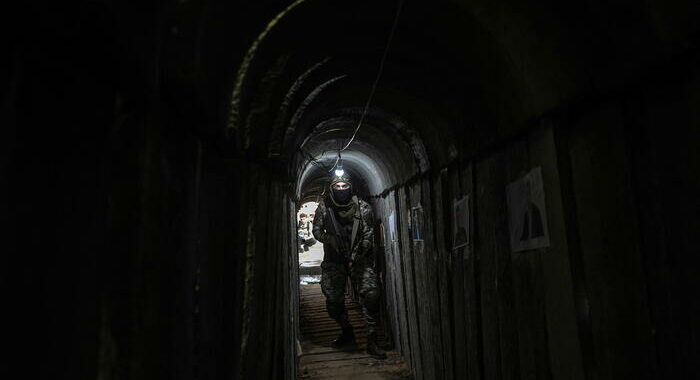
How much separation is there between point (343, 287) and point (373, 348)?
3.53ft

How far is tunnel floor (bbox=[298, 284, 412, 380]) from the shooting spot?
5.49 meters

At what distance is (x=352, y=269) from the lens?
6.80m

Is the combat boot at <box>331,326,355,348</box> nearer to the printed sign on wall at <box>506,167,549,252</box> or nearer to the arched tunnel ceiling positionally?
the arched tunnel ceiling

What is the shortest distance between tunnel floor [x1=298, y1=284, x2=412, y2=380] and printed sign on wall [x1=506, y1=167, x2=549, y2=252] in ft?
12.4

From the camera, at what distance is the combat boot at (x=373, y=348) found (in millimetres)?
6102

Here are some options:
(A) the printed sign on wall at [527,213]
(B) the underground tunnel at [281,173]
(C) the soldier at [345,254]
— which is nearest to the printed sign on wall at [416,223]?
(B) the underground tunnel at [281,173]

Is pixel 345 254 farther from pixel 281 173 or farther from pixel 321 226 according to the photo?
pixel 281 173

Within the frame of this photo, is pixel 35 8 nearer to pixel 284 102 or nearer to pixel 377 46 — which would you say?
pixel 284 102

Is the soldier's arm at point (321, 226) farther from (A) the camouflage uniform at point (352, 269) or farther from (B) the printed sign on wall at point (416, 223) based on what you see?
(B) the printed sign on wall at point (416, 223)

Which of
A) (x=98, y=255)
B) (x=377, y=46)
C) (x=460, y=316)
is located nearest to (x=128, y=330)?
(x=98, y=255)

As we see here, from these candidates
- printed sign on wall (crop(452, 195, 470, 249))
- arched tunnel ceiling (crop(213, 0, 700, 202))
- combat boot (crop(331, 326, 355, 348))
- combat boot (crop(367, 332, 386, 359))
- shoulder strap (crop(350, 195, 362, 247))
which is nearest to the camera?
arched tunnel ceiling (crop(213, 0, 700, 202))

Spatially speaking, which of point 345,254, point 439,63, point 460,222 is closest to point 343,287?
point 345,254

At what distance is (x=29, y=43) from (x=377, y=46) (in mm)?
2260

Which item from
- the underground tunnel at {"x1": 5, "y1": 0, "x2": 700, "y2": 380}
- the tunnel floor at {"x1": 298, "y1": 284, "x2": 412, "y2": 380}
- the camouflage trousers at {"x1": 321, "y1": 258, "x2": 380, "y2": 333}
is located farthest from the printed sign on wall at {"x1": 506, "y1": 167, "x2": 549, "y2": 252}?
the camouflage trousers at {"x1": 321, "y1": 258, "x2": 380, "y2": 333}
